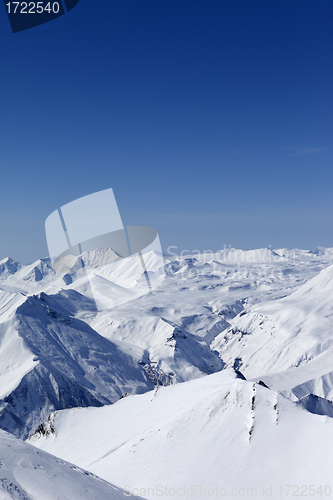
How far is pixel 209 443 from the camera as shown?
3578 cm

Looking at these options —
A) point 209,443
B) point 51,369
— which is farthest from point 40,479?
point 51,369

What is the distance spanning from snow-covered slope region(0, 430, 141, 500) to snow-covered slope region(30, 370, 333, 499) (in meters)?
9.60

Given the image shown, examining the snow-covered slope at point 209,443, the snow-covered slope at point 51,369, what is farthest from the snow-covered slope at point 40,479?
the snow-covered slope at point 51,369

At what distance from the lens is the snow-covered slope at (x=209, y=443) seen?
98.2ft

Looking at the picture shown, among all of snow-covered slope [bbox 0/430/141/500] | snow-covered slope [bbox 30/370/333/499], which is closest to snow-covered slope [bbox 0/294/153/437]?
snow-covered slope [bbox 30/370/333/499]

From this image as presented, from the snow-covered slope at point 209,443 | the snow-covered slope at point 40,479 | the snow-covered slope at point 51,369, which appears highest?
the snow-covered slope at point 40,479

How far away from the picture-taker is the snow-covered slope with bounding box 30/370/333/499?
98.2 feet

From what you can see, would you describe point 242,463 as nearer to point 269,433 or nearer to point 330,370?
point 269,433

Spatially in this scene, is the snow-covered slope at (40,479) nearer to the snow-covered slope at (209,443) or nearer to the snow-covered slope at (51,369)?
the snow-covered slope at (209,443)

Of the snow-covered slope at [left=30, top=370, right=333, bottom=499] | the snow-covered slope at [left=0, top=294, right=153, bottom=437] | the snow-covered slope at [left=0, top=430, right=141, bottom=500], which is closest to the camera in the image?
the snow-covered slope at [left=0, top=430, right=141, bottom=500]

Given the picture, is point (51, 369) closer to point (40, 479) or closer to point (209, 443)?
point (209, 443)

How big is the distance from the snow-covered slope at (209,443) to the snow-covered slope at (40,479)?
378 inches

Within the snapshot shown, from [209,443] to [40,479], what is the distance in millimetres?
19603

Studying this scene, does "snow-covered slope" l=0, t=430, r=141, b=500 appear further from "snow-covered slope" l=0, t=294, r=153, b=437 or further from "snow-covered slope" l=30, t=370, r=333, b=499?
"snow-covered slope" l=0, t=294, r=153, b=437
